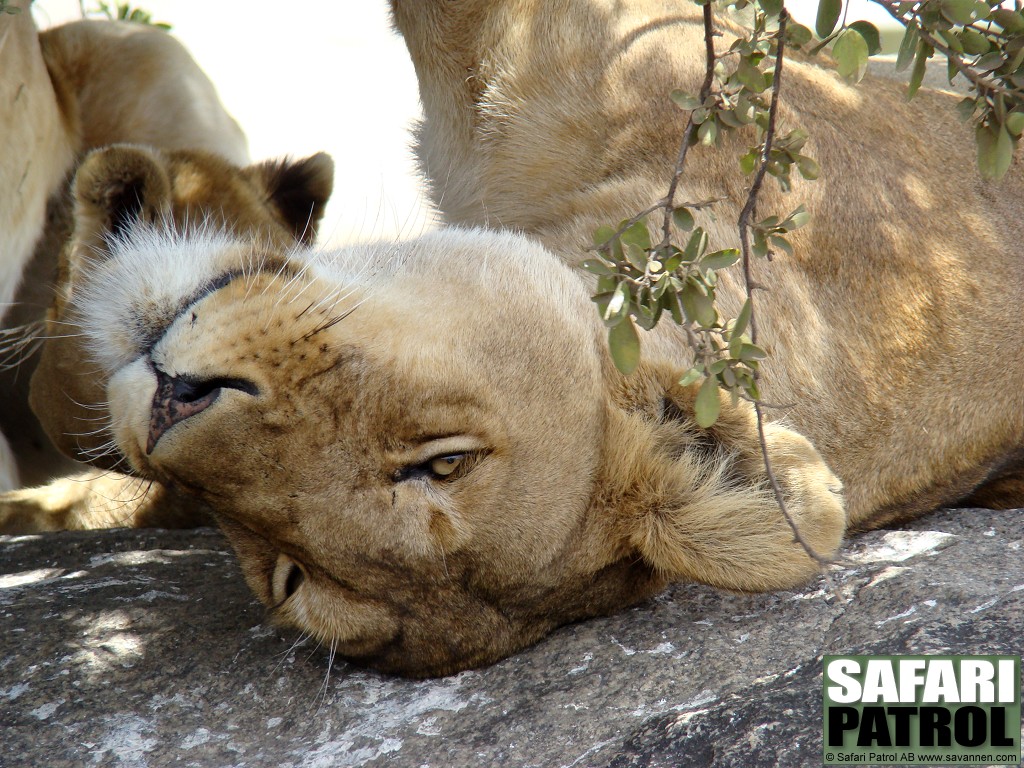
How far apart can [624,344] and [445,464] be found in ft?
1.74

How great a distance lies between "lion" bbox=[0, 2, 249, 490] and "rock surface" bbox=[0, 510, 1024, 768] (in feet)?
5.62

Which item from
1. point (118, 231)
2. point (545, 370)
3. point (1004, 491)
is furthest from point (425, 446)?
point (1004, 491)

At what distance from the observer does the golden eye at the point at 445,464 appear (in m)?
2.43

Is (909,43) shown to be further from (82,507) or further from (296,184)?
(82,507)

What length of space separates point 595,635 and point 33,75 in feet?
9.85

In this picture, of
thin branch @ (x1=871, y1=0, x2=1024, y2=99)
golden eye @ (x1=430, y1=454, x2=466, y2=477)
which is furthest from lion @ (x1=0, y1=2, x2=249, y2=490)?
thin branch @ (x1=871, y1=0, x2=1024, y2=99)

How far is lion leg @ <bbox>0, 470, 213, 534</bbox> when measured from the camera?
423cm

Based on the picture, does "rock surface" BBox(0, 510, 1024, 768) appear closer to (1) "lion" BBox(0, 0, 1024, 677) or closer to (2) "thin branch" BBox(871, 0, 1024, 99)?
(1) "lion" BBox(0, 0, 1024, 677)

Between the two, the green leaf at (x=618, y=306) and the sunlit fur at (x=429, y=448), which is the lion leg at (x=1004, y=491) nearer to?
the sunlit fur at (x=429, y=448)

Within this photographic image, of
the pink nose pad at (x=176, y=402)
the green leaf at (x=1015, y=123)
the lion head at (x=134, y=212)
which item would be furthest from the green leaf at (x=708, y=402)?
the lion head at (x=134, y=212)

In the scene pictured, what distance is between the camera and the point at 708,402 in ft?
7.11

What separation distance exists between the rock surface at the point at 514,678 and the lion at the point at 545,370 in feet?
0.42

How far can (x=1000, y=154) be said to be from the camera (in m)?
2.14

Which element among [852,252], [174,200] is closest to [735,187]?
[852,252]
